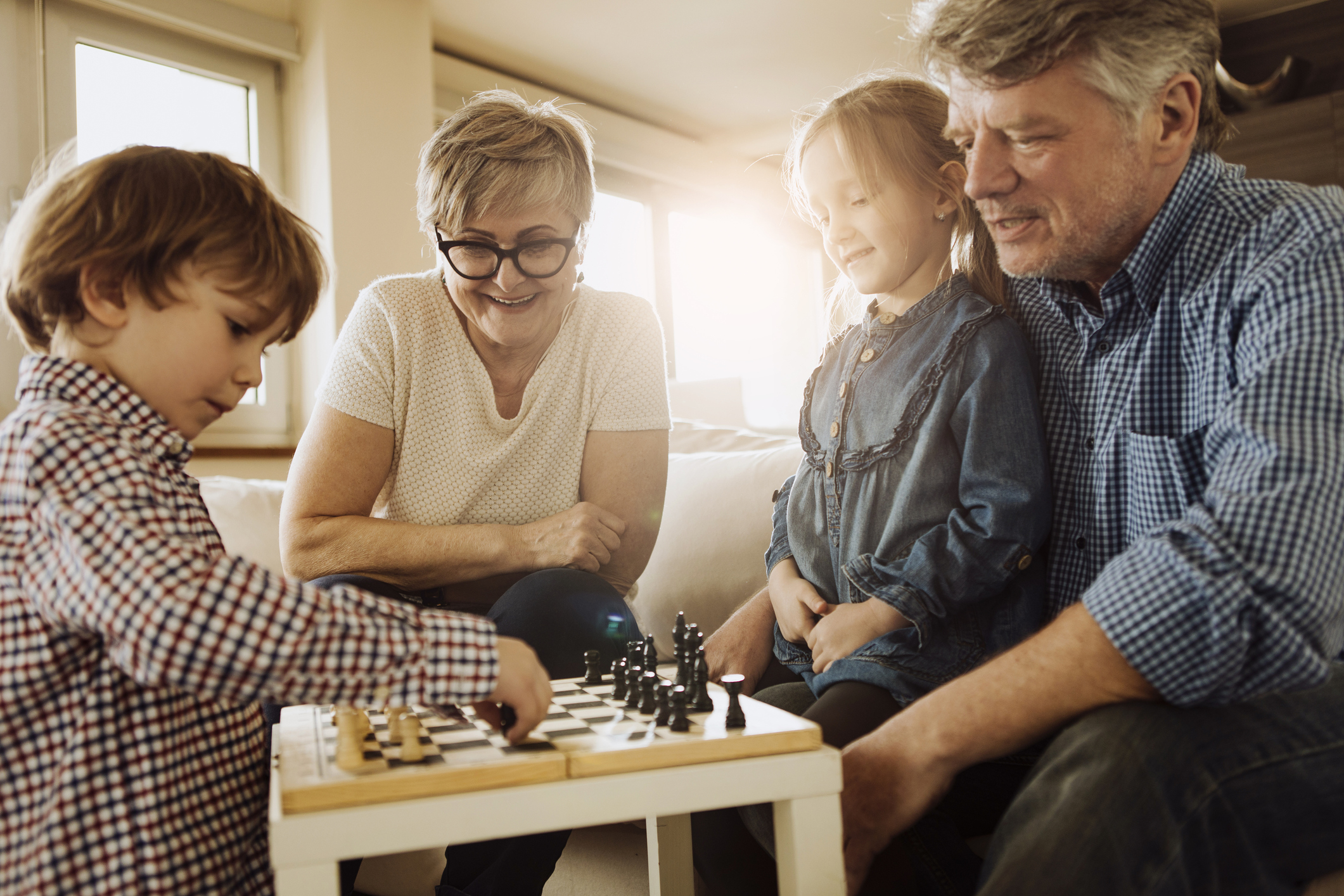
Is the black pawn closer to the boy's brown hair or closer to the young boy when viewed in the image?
the young boy

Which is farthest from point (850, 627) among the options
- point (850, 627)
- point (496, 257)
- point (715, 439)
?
point (715, 439)

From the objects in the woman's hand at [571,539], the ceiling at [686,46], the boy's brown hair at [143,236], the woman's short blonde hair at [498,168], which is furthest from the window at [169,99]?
the boy's brown hair at [143,236]

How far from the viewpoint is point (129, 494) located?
0.79 m

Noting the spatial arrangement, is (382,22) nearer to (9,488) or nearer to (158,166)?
(158,166)

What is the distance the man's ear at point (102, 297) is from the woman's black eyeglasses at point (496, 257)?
0.66m

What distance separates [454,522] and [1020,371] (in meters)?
0.90

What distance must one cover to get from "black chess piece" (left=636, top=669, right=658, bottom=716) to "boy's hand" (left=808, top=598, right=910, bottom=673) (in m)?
0.30

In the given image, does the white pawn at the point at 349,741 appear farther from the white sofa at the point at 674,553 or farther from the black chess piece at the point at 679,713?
the white sofa at the point at 674,553

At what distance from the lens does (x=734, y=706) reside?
869mm

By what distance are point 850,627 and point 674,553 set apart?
3.09ft

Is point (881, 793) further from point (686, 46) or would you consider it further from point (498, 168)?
point (686, 46)

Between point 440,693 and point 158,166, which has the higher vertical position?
point 158,166

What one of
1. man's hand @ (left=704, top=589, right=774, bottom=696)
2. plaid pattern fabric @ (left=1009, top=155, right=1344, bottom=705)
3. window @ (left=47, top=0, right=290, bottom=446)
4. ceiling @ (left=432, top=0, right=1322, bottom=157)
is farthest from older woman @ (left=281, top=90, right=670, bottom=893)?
ceiling @ (left=432, top=0, right=1322, bottom=157)

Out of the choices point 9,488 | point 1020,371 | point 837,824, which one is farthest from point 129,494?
point 1020,371
